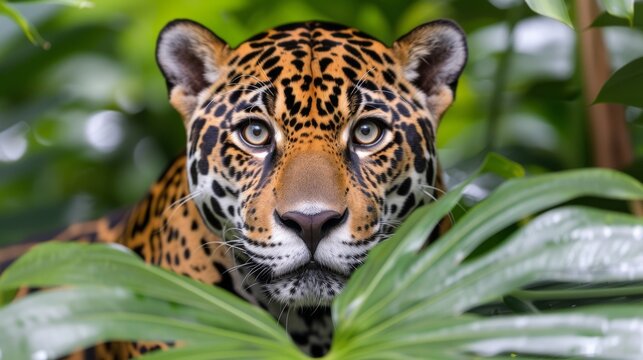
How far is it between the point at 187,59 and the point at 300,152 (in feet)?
1.09

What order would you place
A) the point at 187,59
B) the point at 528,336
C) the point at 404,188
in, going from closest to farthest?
the point at 528,336, the point at 404,188, the point at 187,59

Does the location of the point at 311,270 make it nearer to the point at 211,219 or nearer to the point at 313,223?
the point at 313,223

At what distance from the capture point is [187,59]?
192 cm

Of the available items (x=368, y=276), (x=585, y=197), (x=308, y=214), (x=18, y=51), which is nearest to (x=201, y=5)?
(x=18, y=51)

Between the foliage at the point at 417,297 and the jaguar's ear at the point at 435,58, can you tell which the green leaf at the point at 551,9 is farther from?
the foliage at the point at 417,297

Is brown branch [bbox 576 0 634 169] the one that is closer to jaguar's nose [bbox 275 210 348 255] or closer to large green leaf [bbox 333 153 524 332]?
jaguar's nose [bbox 275 210 348 255]

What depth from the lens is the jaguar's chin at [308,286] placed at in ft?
5.53

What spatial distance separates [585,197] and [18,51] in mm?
1993

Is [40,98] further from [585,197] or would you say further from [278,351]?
[278,351]

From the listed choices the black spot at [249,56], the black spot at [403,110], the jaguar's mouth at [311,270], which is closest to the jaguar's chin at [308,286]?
the jaguar's mouth at [311,270]

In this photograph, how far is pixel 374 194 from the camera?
1736 mm

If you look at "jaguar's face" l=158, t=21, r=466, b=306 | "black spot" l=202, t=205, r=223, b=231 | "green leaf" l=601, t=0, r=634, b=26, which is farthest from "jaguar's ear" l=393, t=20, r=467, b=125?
"black spot" l=202, t=205, r=223, b=231

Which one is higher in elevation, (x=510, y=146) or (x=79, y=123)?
(x=510, y=146)

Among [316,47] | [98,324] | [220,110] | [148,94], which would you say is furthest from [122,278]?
[148,94]
